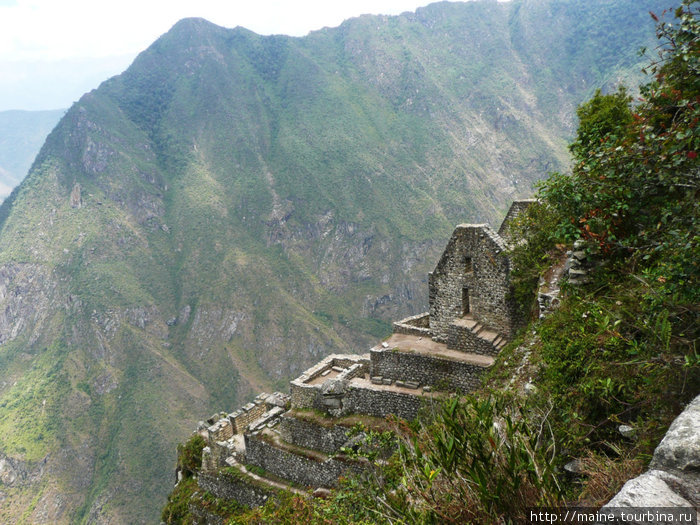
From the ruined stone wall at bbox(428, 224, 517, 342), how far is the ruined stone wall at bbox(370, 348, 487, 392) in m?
1.51

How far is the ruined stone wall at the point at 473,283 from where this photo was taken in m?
13.2

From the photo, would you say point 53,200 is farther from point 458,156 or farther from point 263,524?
point 263,524

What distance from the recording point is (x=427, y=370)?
44.0 ft

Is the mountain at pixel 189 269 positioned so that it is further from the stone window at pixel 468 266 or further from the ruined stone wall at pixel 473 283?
the stone window at pixel 468 266

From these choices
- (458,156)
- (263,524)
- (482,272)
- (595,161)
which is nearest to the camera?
(595,161)

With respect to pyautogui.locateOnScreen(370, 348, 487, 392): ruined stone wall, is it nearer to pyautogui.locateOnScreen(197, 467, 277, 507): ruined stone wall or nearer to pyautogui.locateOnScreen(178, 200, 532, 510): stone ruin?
pyautogui.locateOnScreen(178, 200, 532, 510): stone ruin

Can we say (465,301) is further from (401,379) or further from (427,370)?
(401,379)

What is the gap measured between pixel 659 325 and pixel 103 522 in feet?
402

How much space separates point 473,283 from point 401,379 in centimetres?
365

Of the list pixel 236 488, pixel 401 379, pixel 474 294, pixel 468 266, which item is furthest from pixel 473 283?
pixel 236 488

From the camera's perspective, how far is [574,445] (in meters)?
5.14

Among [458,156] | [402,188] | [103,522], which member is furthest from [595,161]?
[458,156]

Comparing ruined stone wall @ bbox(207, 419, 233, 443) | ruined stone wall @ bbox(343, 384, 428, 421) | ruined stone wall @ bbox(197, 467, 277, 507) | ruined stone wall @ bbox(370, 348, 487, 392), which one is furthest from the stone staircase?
ruined stone wall @ bbox(207, 419, 233, 443)

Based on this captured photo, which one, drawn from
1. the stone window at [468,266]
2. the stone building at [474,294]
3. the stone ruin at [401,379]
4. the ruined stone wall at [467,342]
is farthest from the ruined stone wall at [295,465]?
the stone window at [468,266]
